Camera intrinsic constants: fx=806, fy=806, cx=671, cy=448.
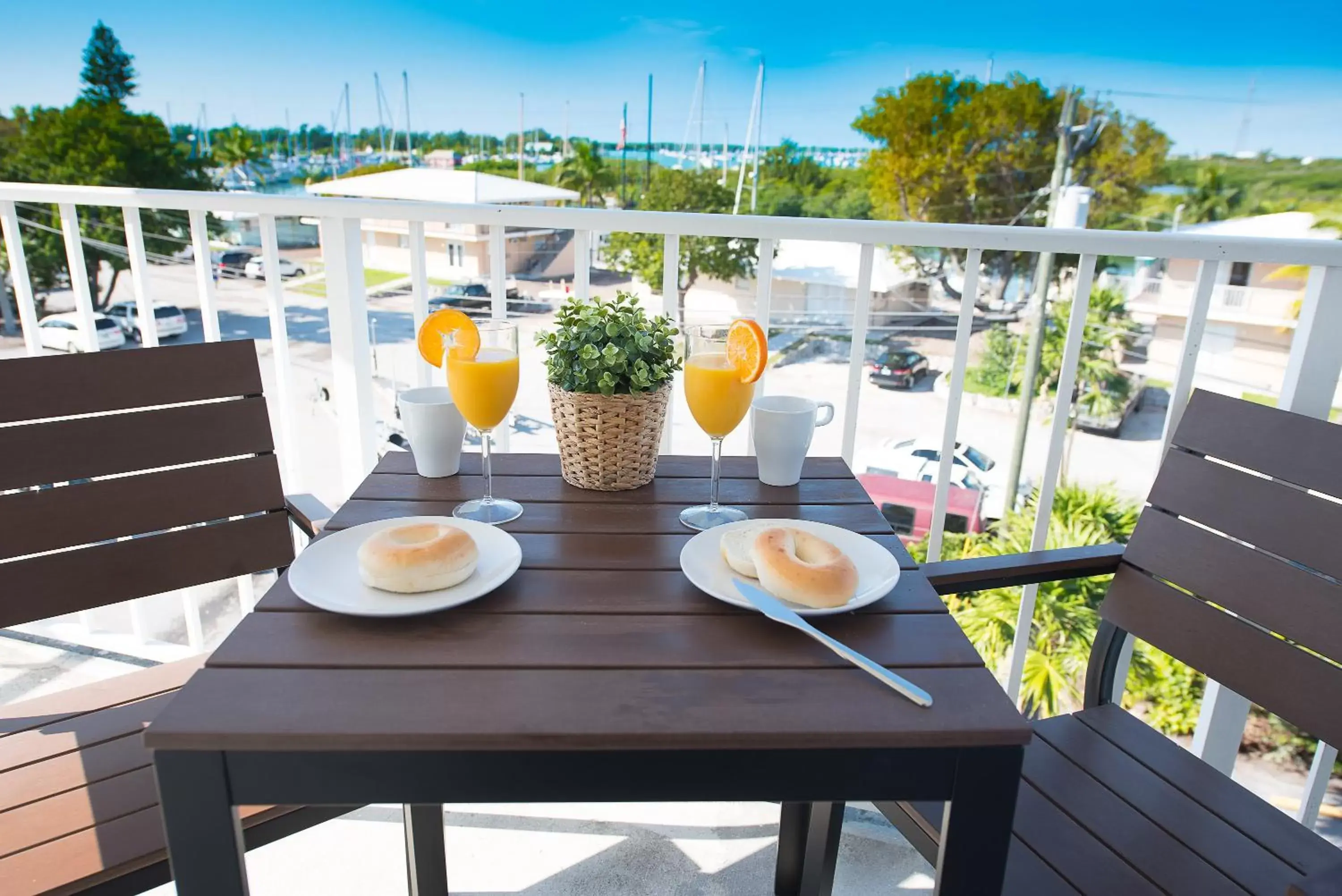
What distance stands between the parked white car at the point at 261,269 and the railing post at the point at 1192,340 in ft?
6.62

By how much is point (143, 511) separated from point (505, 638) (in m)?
0.93

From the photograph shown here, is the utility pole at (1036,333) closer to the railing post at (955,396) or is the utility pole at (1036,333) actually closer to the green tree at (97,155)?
the railing post at (955,396)

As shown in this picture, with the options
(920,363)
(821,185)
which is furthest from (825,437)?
(821,185)

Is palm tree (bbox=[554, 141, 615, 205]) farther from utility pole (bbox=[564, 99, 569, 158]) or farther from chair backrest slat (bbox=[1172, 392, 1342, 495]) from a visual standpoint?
chair backrest slat (bbox=[1172, 392, 1342, 495])

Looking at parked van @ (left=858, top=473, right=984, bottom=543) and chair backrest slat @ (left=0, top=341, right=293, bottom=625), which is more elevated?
chair backrest slat @ (left=0, top=341, right=293, bottom=625)

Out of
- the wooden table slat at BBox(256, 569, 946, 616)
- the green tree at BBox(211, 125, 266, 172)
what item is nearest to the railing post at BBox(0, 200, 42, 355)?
the wooden table slat at BBox(256, 569, 946, 616)

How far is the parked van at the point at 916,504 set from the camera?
12.6 metres

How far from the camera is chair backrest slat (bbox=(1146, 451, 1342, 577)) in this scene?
1.18 m

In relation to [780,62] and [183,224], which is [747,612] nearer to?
[183,224]

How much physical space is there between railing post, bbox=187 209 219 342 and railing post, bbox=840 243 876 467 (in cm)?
148

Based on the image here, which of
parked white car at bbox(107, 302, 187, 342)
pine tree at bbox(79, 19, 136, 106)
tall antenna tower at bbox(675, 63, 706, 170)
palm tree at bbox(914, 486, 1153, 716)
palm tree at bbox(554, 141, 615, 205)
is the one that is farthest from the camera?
palm tree at bbox(554, 141, 615, 205)

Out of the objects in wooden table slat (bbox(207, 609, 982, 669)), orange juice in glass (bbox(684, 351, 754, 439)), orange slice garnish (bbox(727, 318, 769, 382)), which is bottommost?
wooden table slat (bbox(207, 609, 982, 669))

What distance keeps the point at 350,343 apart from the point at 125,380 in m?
0.61

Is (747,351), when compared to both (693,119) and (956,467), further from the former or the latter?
(693,119)
